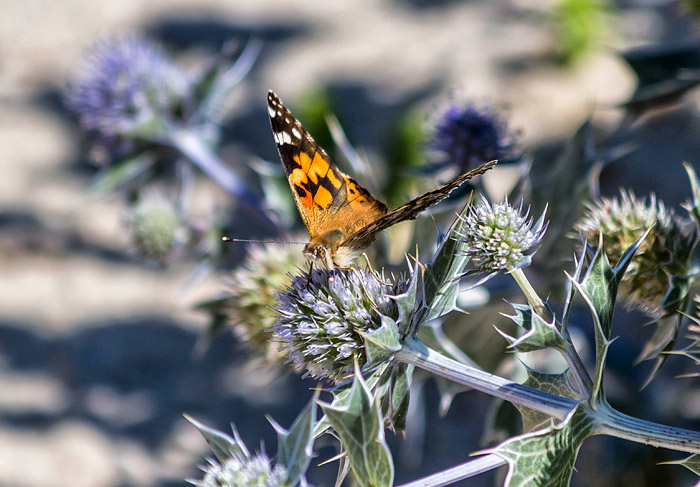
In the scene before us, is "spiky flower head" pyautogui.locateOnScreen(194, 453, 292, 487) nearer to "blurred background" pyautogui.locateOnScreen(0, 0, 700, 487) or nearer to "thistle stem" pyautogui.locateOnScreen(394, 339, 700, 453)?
"thistle stem" pyautogui.locateOnScreen(394, 339, 700, 453)

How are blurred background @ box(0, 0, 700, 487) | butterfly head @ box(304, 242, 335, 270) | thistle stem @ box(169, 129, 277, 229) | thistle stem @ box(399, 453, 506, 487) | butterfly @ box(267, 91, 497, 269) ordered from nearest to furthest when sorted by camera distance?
thistle stem @ box(399, 453, 506, 487) → butterfly head @ box(304, 242, 335, 270) → butterfly @ box(267, 91, 497, 269) → thistle stem @ box(169, 129, 277, 229) → blurred background @ box(0, 0, 700, 487)

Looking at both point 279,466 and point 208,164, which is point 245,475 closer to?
point 279,466

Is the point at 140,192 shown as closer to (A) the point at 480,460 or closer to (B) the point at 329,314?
(B) the point at 329,314

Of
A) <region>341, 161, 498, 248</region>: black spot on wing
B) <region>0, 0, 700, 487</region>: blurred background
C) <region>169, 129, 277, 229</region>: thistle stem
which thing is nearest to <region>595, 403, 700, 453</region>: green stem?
<region>341, 161, 498, 248</region>: black spot on wing

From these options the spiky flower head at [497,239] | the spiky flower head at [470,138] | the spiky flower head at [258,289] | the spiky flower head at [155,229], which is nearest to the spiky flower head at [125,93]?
the spiky flower head at [155,229]

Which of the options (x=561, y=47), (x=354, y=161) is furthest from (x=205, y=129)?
(x=561, y=47)

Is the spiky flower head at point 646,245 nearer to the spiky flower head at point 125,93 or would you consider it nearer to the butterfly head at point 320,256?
the butterfly head at point 320,256
